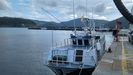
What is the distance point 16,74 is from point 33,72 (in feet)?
8.01

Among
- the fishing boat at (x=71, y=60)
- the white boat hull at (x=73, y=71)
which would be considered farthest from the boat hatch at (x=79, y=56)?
the white boat hull at (x=73, y=71)

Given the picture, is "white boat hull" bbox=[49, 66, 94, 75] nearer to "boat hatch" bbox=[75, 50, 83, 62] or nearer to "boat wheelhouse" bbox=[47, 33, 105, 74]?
"boat wheelhouse" bbox=[47, 33, 105, 74]

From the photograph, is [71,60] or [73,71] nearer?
[73,71]

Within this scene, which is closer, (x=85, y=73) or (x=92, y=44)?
(x=85, y=73)

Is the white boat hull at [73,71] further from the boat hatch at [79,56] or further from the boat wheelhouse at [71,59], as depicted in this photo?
the boat hatch at [79,56]

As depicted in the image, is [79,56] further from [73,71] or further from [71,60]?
[73,71]

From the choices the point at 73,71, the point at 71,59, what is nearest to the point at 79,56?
the point at 71,59

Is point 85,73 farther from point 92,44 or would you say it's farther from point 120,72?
point 120,72

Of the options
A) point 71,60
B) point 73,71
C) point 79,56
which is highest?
point 79,56

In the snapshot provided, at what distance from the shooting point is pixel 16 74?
33812 mm

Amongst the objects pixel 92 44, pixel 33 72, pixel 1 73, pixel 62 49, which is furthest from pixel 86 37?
pixel 1 73

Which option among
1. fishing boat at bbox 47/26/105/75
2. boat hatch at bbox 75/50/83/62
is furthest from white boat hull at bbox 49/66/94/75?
boat hatch at bbox 75/50/83/62

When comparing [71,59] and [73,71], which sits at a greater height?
[71,59]

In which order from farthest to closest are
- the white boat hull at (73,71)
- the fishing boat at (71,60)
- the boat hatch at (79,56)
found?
the boat hatch at (79,56), the fishing boat at (71,60), the white boat hull at (73,71)
